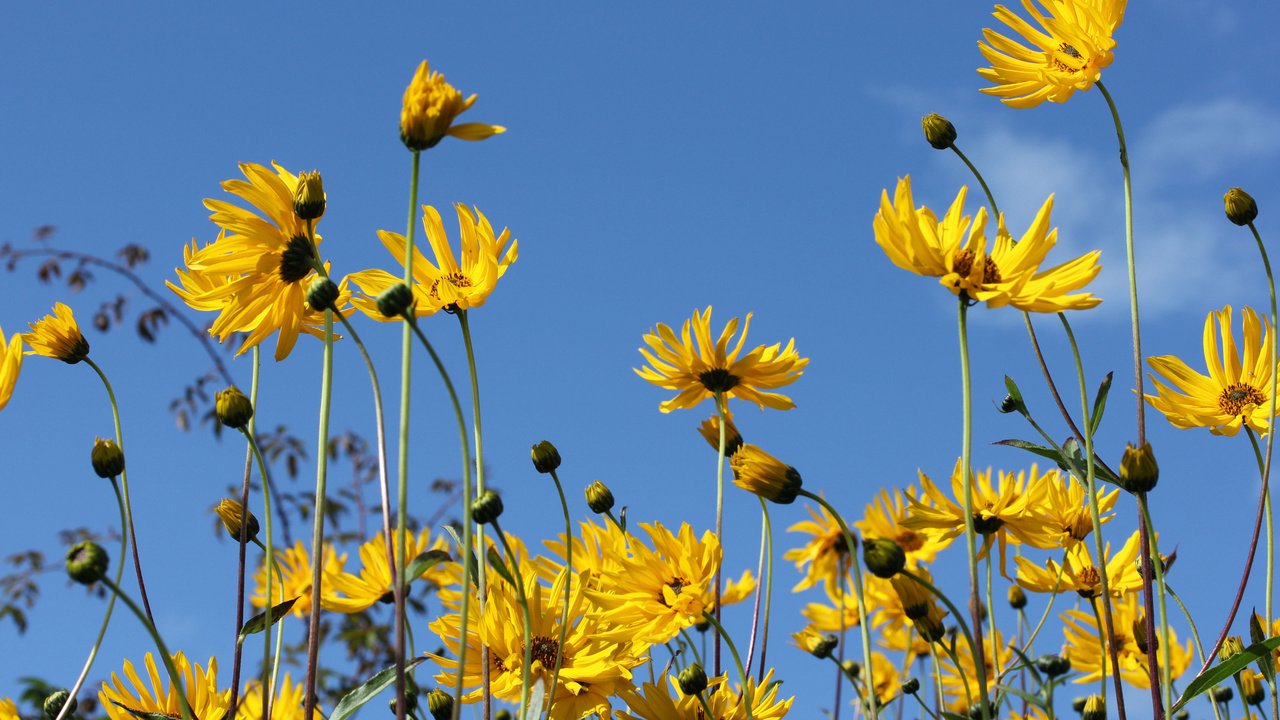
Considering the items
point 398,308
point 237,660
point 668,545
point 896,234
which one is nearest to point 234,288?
point 237,660

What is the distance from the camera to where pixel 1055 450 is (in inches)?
79.0

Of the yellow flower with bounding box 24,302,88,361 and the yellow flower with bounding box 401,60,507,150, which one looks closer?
the yellow flower with bounding box 401,60,507,150

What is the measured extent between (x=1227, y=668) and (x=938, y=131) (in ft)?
3.67

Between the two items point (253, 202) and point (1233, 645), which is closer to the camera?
point (253, 202)

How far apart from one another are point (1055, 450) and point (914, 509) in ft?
1.41

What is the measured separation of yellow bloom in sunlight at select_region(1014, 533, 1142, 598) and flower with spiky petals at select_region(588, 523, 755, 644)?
0.89 meters

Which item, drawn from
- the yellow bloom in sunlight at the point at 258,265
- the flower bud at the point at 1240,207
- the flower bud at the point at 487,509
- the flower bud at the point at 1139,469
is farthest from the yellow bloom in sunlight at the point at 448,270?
the flower bud at the point at 1240,207

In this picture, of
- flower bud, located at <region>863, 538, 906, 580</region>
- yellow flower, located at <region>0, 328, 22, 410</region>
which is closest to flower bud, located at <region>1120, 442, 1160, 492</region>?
flower bud, located at <region>863, 538, 906, 580</region>

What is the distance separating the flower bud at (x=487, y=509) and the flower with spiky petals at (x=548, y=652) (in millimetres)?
250

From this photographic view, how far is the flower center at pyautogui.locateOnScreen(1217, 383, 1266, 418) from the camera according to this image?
8.22 feet

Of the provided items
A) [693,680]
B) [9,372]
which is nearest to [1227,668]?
[693,680]

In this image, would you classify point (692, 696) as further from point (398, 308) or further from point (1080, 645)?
point (1080, 645)

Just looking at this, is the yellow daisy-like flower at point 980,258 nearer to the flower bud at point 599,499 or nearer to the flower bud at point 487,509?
the flower bud at point 487,509

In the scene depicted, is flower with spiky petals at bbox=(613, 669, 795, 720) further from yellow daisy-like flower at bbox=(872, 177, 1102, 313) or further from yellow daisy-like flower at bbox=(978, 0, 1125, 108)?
yellow daisy-like flower at bbox=(978, 0, 1125, 108)
